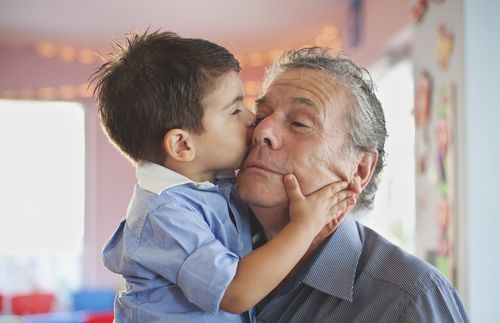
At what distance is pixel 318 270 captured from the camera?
119cm

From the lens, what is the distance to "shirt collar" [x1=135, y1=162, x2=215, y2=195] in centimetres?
112

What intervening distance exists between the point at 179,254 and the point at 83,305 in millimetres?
4472

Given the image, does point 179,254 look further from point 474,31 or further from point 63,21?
point 63,21

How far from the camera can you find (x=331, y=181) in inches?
49.8

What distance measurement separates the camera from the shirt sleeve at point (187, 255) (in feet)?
3.31

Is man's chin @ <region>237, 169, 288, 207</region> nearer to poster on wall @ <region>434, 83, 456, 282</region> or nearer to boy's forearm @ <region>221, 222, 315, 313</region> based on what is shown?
boy's forearm @ <region>221, 222, 315, 313</region>

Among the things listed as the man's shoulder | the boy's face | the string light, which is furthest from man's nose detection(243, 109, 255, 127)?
the string light

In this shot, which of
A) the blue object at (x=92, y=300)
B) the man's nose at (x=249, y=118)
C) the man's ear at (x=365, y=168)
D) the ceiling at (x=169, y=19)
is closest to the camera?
the man's nose at (x=249, y=118)

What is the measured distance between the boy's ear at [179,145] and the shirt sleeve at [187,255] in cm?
10

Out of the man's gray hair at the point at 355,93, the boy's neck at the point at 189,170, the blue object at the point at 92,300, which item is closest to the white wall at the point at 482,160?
the man's gray hair at the point at 355,93

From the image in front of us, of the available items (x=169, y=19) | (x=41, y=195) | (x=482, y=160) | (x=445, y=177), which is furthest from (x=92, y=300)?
(x=482, y=160)

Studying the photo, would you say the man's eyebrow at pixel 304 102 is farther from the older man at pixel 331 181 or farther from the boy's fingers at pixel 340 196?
the boy's fingers at pixel 340 196

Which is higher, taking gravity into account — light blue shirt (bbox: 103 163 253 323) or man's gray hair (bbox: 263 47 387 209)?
man's gray hair (bbox: 263 47 387 209)

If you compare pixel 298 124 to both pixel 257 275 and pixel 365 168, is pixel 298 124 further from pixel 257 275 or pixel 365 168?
pixel 257 275
